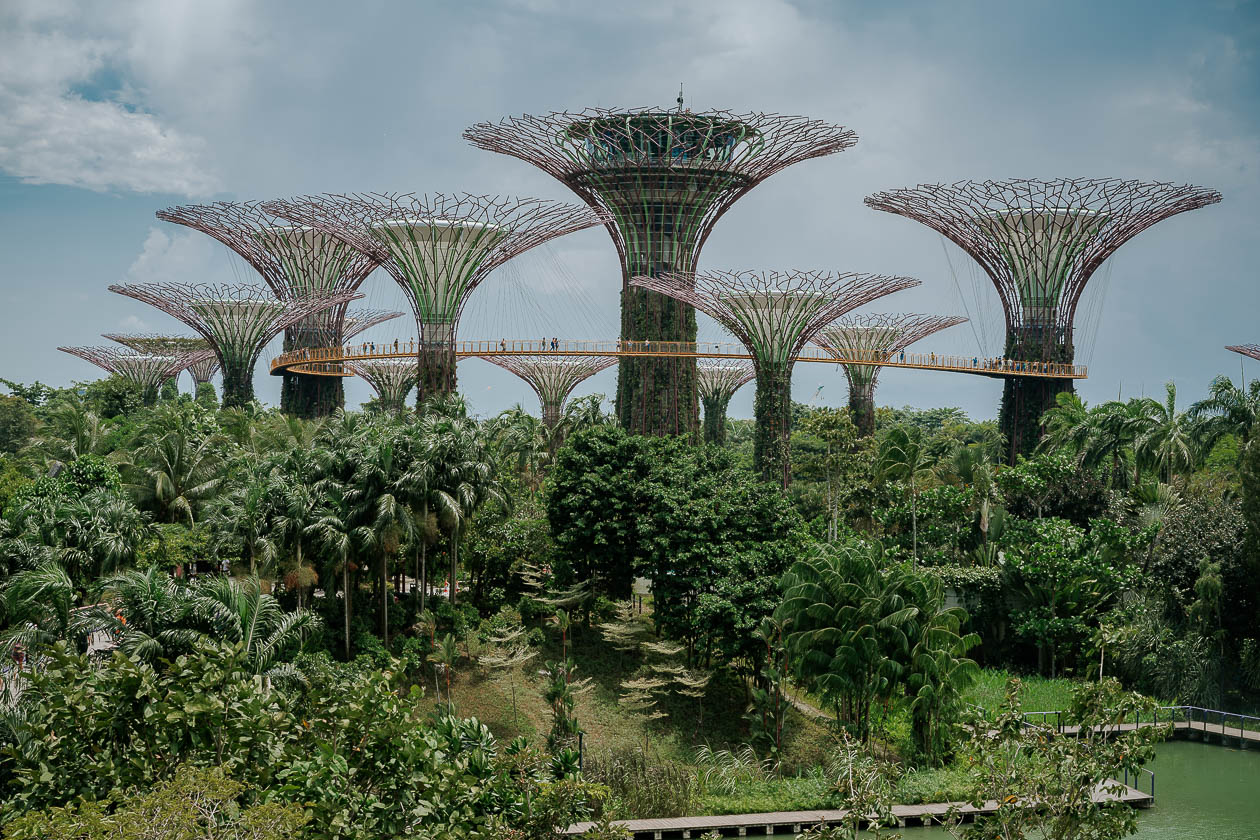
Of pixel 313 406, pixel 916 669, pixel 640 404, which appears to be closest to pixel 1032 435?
pixel 640 404

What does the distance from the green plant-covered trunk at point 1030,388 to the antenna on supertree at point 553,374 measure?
19777 millimetres

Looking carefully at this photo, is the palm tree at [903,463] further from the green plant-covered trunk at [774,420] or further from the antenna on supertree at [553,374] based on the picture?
the antenna on supertree at [553,374]

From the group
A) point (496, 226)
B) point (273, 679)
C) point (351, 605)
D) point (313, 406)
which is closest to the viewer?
point (273, 679)

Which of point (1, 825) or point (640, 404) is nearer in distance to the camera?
point (1, 825)

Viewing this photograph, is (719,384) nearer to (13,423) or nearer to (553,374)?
(553,374)

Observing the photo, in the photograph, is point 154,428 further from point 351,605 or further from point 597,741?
point 597,741

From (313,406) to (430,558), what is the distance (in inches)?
942

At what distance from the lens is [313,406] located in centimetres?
5378

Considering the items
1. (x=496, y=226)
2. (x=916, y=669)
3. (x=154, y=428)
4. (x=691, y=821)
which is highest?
(x=496, y=226)

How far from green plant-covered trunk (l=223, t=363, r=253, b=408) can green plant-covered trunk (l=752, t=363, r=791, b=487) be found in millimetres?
23406

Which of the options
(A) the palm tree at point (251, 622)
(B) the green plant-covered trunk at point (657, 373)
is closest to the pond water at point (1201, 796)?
(A) the palm tree at point (251, 622)

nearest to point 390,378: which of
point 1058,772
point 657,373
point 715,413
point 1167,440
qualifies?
point 715,413

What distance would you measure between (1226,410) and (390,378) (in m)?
44.2

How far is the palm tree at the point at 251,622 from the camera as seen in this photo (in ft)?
72.0
